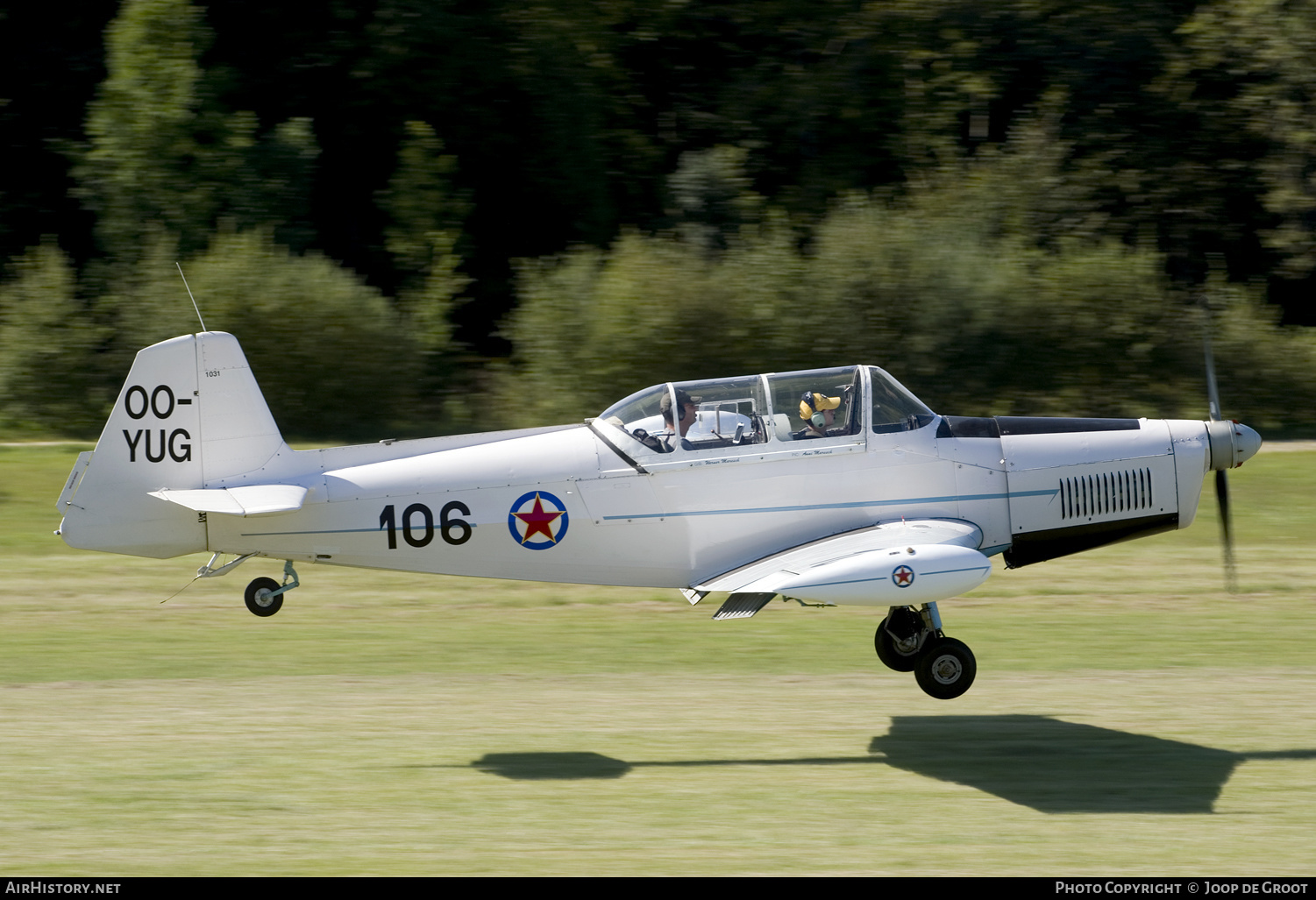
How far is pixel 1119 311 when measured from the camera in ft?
77.6

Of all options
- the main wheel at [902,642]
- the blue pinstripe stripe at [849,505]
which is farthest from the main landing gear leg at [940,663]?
the blue pinstripe stripe at [849,505]

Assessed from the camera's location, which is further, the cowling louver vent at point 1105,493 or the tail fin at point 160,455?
the cowling louver vent at point 1105,493

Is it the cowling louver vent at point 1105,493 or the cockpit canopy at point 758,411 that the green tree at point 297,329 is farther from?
the cowling louver vent at point 1105,493

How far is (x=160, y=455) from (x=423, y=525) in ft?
5.83

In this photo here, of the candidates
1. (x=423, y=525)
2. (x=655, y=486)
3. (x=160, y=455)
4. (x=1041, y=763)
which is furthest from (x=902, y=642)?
(x=160, y=455)

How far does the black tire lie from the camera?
10.4 m

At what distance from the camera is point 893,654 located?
34.3 feet

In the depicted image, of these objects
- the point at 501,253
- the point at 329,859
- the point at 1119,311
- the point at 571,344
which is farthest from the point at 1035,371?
the point at 329,859

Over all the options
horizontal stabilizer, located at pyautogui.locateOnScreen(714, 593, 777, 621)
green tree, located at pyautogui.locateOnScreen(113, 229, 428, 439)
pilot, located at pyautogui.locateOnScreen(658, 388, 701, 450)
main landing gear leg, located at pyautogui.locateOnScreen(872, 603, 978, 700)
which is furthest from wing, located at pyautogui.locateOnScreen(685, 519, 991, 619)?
green tree, located at pyautogui.locateOnScreen(113, 229, 428, 439)

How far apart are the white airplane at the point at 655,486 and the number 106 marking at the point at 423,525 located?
0.01m

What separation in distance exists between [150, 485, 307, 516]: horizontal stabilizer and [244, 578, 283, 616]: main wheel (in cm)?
52

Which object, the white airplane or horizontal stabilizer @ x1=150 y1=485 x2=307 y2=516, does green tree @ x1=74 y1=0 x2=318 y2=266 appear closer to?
the white airplane

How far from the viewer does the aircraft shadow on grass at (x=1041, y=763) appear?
26.8 ft

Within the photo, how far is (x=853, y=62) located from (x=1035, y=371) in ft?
35.1
